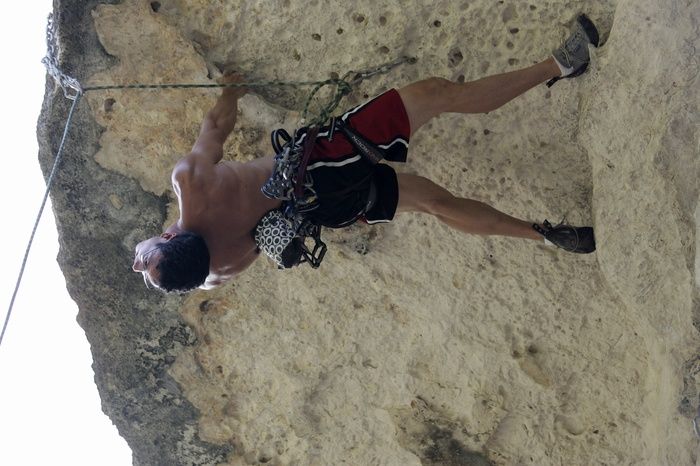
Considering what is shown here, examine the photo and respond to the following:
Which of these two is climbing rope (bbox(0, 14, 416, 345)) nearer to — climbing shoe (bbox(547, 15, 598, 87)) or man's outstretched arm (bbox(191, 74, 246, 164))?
man's outstretched arm (bbox(191, 74, 246, 164))

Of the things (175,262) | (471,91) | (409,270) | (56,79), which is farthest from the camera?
(409,270)

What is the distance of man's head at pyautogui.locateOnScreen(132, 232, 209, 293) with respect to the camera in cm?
233

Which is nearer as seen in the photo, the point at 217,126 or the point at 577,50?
the point at 577,50

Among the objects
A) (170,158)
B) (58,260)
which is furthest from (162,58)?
(58,260)

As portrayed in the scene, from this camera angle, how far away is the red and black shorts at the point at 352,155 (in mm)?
2588

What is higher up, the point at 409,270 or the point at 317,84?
the point at 317,84

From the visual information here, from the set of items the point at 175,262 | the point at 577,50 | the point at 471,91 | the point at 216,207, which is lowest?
the point at 175,262

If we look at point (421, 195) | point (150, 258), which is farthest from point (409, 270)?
point (150, 258)

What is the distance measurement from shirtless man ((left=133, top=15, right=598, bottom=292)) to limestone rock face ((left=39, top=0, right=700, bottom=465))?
169 mm

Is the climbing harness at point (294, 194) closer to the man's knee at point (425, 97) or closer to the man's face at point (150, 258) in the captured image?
the man's knee at point (425, 97)

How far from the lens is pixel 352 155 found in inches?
102

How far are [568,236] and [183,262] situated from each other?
1.31 m

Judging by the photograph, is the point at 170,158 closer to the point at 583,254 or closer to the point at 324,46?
the point at 324,46

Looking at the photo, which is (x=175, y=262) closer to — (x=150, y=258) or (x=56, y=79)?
(x=150, y=258)
